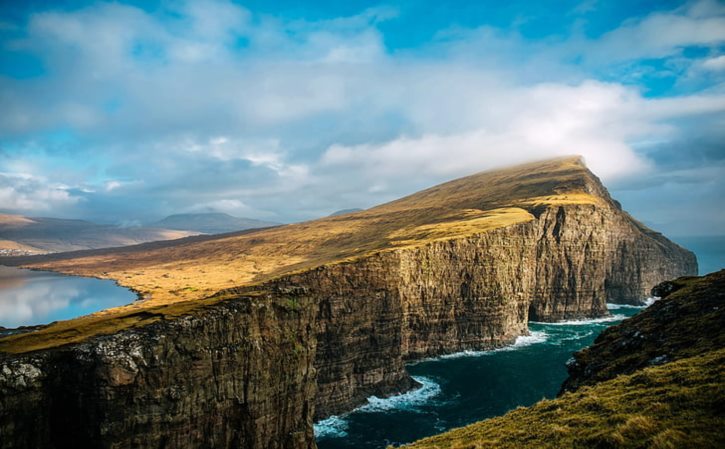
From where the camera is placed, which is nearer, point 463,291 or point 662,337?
point 662,337

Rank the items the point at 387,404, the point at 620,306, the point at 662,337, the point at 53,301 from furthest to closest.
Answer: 1. the point at 620,306
2. the point at 53,301
3. the point at 387,404
4. the point at 662,337

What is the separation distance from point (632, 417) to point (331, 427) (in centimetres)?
5808

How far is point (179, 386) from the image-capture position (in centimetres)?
3684

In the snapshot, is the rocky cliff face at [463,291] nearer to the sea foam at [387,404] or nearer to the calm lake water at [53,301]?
the sea foam at [387,404]

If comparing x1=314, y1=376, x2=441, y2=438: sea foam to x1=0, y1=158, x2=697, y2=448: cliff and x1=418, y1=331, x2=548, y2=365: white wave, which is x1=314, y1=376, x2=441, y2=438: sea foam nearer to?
x1=0, y1=158, x2=697, y2=448: cliff

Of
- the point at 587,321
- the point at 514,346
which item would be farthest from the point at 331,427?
the point at 587,321

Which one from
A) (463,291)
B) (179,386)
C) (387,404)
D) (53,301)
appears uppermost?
(179,386)

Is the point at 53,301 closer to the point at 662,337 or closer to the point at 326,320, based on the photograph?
the point at 326,320

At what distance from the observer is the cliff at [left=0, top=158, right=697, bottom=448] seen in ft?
110

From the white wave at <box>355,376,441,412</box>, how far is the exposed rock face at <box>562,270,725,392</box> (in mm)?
45340

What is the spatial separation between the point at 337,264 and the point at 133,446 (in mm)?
59316

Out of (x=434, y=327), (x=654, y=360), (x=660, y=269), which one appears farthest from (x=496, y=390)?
(x=660, y=269)

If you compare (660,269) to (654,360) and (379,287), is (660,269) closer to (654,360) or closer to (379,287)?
(379,287)

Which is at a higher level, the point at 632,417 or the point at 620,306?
the point at 632,417
